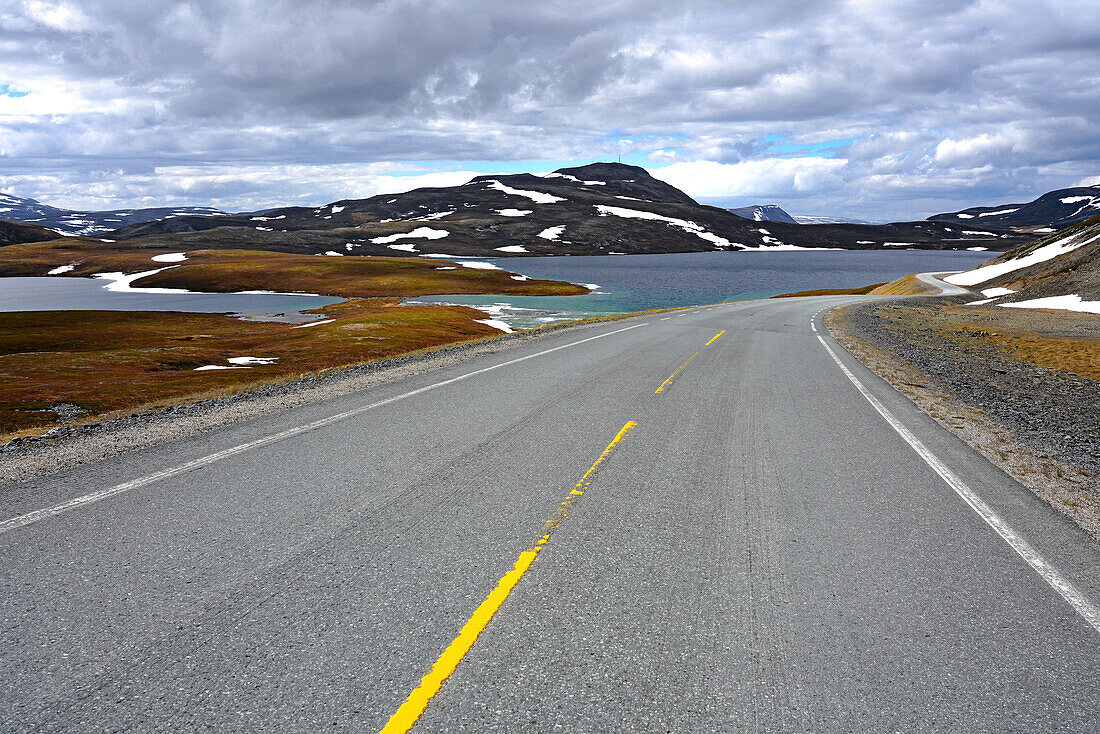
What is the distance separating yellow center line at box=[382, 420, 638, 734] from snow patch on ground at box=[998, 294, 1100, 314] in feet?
156

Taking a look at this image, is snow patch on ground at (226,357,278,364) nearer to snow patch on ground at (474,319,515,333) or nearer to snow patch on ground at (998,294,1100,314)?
snow patch on ground at (474,319,515,333)

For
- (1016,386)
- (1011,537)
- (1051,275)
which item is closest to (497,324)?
(1016,386)

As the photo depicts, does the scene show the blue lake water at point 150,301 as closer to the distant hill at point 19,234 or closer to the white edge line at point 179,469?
the white edge line at point 179,469

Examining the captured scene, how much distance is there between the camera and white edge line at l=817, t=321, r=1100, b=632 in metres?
4.56

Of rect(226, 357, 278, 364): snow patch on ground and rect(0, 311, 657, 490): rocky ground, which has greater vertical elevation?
rect(0, 311, 657, 490): rocky ground

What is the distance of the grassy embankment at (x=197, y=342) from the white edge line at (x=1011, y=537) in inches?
592

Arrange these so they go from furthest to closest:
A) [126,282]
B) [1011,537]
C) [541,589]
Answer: [126,282] < [1011,537] < [541,589]

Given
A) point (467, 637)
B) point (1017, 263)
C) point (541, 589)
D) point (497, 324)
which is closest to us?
point (467, 637)

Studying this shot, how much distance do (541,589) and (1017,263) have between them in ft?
296

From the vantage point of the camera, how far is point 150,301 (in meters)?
70.0

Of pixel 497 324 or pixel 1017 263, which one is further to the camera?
pixel 1017 263

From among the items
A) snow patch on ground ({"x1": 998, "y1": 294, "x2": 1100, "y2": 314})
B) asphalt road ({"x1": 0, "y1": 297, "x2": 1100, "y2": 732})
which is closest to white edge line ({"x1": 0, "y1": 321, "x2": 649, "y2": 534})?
asphalt road ({"x1": 0, "y1": 297, "x2": 1100, "y2": 732})

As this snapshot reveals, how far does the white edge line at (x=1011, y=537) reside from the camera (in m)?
4.56

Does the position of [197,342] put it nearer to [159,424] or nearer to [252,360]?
[252,360]
